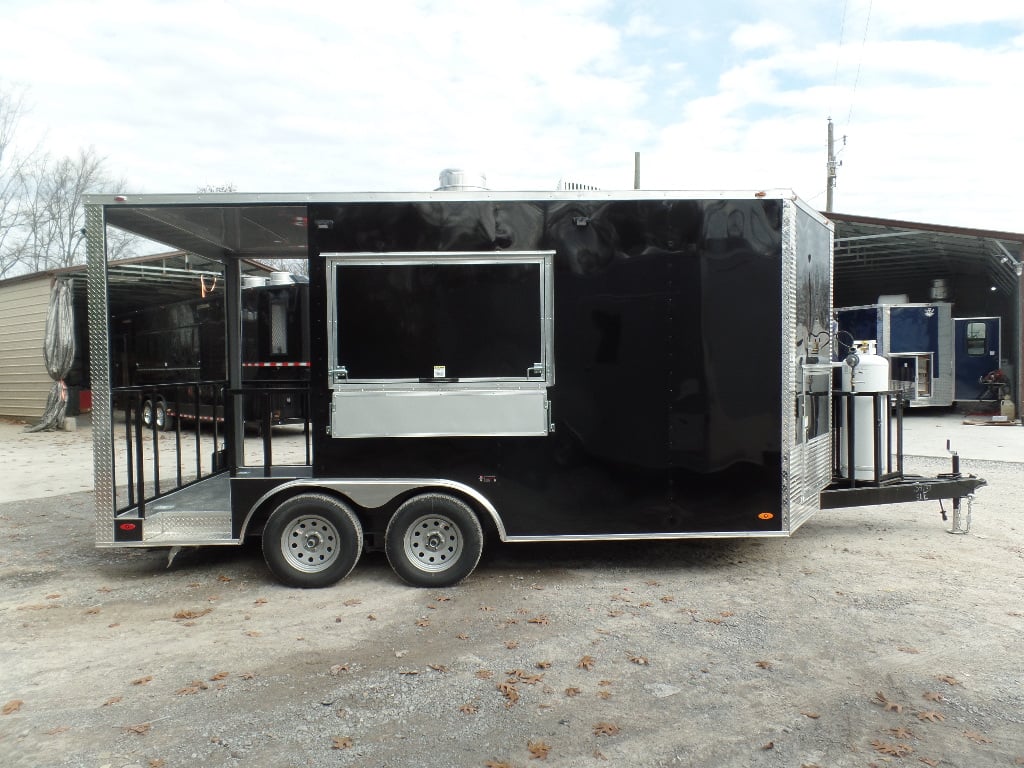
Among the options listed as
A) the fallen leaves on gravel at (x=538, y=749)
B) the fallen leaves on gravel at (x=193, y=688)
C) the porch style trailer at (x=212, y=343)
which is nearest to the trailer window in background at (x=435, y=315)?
the fallen leaves on gravel at (x=193, y=688)

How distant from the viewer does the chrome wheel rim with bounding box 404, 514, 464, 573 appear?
5383 mm

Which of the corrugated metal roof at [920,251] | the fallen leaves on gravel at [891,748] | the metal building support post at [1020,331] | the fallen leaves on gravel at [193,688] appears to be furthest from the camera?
the corrugated metal roof at [920,251]

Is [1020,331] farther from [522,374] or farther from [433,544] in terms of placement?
[433,544]

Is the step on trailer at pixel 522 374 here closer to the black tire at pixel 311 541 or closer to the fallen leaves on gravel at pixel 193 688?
the black tire at pixel 311 541

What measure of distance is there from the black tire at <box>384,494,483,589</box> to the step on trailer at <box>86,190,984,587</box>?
14mm

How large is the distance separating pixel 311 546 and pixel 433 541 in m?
→ 0.86

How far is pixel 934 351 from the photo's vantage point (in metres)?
18.7

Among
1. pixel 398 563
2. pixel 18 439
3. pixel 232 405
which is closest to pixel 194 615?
pixel 398 563

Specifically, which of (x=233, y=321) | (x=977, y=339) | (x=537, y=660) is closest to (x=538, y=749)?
(x=537, y=660)

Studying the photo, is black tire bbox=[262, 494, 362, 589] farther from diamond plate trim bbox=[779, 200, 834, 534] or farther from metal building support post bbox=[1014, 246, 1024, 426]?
metal building support post bbox=[1014, 246, 1024, 426]

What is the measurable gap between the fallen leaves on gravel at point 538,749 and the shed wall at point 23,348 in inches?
Result: 750

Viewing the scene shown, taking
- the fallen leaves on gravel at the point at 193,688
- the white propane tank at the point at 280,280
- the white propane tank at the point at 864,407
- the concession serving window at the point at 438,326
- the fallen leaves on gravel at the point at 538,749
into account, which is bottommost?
the fallen leaves on gravel at the point at 538,749

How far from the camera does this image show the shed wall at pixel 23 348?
62.5ft

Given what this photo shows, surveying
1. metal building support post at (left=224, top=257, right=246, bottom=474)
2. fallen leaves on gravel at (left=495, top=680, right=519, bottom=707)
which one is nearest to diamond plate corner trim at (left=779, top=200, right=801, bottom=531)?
fallen leaves on gravel at (left=495, top=680, right=519, bottom=707)
